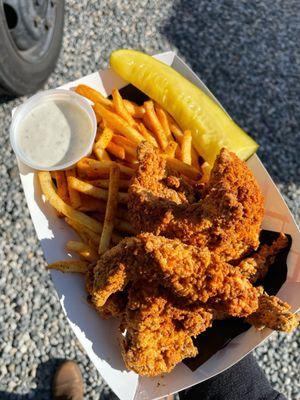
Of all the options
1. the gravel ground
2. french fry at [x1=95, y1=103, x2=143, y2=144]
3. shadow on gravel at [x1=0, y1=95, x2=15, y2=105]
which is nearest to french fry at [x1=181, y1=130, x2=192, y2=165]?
french fry at [x1=95, y1=103, x2=143, y2=144]

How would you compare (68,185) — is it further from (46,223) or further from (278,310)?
(278,310)

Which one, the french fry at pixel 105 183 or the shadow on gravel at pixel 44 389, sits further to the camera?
the shadow on gravel at pixel 44 389

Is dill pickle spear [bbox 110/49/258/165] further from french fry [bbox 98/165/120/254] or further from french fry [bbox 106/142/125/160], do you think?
french fry [bbox 98/165/120/254]

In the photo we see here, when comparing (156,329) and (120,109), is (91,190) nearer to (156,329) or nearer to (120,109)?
(120,109)

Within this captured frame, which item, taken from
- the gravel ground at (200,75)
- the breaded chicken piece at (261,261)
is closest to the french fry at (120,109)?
the breaded chicken piece at (261,261)

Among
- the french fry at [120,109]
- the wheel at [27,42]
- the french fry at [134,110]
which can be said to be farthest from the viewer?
the wheel at [27,42]

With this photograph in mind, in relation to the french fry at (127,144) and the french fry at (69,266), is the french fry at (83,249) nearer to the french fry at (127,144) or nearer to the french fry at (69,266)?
the french fry at (69,266)

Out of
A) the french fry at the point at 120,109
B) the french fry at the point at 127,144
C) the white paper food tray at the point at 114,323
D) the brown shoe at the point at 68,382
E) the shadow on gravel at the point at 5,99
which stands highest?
the french fry at the point at 120,109

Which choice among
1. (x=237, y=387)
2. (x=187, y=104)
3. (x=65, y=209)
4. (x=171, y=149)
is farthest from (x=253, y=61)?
(x=237, y=387)
